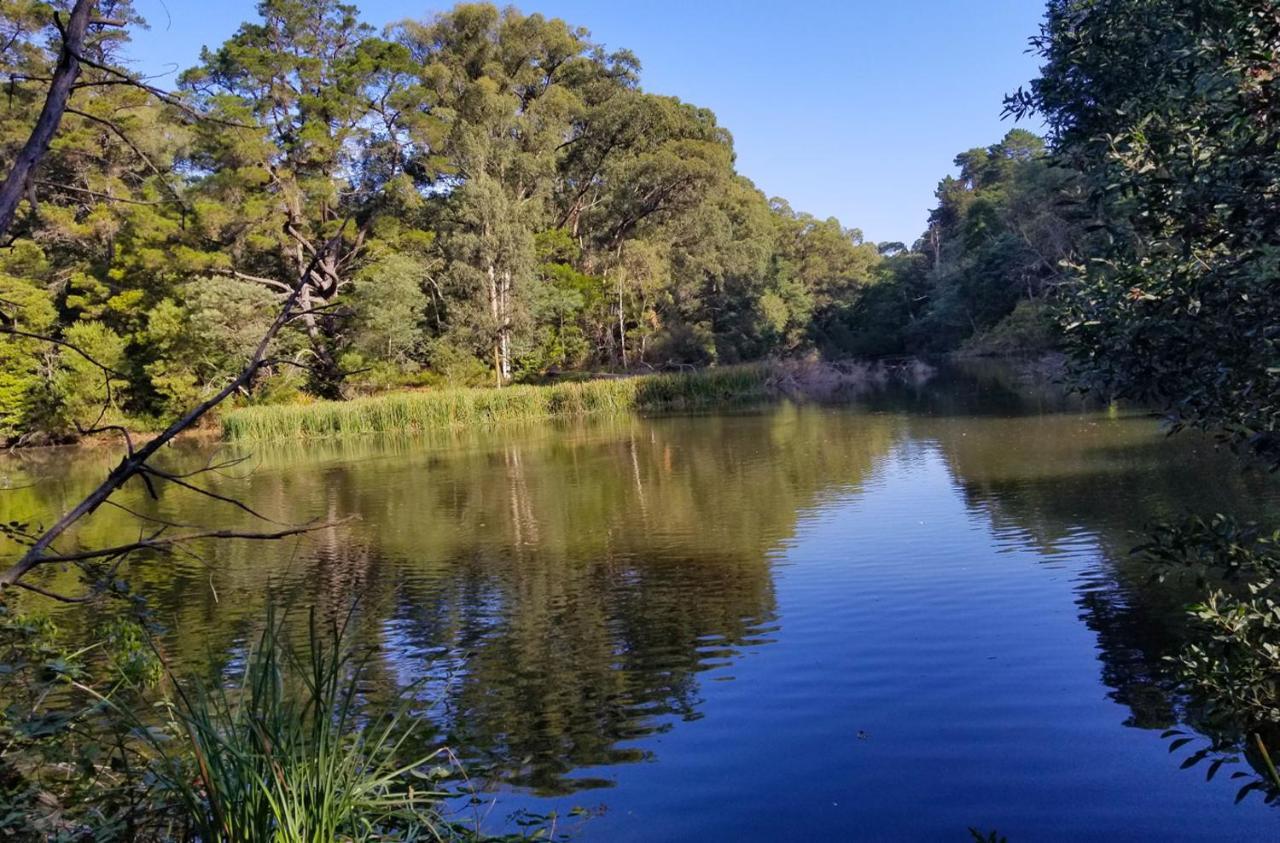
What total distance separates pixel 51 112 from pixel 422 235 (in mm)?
34642

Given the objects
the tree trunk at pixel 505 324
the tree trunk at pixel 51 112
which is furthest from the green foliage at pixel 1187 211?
the tree trunk at pixel 505 324

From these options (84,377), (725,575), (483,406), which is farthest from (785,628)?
(84,377)

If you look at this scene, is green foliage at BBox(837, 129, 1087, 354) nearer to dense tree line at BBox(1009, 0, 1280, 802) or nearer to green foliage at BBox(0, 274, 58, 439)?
dense tree line at BBox(1009, 0, 1280, 802)

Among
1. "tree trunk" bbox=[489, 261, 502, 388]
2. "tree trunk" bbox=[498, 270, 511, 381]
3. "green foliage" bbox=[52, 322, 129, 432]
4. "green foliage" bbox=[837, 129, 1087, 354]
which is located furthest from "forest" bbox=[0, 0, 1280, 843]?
"green foliage" bbox=[837, 129, 1087, 354]

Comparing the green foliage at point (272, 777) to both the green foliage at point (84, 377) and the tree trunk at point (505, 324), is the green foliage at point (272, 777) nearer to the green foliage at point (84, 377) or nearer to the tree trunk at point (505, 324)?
the green foliage at point (84, 377)

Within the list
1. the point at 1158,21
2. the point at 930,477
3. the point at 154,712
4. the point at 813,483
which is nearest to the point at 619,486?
the point at 813,483

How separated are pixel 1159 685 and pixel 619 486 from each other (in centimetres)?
982

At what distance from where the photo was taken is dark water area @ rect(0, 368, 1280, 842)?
434 centimetres

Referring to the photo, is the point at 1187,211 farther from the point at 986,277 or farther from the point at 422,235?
the point at 986,277

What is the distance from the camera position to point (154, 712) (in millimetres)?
5441

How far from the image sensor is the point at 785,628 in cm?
688

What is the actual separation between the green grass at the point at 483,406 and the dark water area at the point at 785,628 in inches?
469

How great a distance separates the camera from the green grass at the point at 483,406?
27641 mm

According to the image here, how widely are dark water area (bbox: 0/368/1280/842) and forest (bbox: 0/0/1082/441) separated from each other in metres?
13.9
